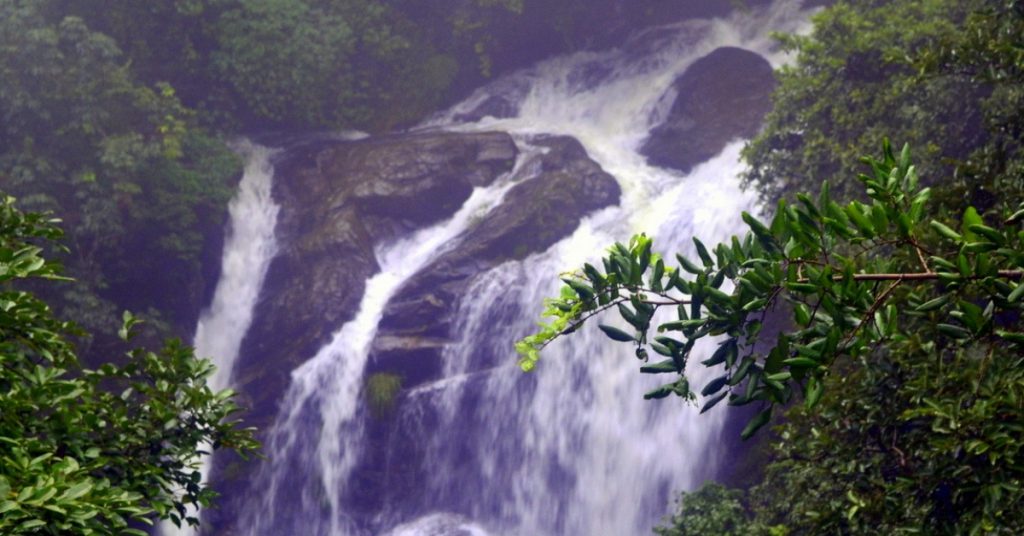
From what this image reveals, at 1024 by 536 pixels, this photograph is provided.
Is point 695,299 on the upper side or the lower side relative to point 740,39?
lower

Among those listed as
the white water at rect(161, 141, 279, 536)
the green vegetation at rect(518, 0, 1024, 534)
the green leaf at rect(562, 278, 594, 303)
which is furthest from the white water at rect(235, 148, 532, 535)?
the green leaf at rect(562, 278, 594, 303)

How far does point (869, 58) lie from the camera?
45.8 feet

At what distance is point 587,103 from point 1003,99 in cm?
1554

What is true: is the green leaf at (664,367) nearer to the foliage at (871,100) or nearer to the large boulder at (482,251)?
the foliage at (871,100)

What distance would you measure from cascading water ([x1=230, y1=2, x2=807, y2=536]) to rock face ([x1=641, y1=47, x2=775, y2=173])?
35.5 inches

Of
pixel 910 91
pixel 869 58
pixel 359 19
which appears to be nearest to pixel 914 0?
pixel 869 58

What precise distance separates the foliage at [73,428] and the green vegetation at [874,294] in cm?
209

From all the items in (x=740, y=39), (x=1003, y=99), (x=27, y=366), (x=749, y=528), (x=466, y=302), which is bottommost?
(x=749, y=528)

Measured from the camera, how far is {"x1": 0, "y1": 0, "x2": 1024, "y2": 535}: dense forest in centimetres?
391

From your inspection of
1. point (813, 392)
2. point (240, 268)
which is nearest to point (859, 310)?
point (813, 392)

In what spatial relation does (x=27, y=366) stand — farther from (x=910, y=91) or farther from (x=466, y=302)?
(x=466, y=302)

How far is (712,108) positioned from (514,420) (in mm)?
10158

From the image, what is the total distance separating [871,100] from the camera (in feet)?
44.2

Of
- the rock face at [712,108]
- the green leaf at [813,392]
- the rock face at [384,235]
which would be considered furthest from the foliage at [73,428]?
the rock face at [712,108]
